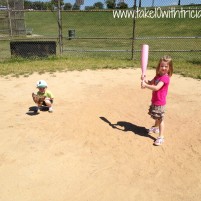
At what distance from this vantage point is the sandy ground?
3.23m

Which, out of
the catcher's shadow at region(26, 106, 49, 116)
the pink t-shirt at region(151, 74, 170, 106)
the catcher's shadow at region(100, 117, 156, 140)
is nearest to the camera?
the pink t-shirt at region(151, 74, 170, 106)

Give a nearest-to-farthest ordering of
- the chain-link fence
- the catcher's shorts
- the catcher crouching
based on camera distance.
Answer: the catcher's shorts < the catcher crouching < the chain-link fence

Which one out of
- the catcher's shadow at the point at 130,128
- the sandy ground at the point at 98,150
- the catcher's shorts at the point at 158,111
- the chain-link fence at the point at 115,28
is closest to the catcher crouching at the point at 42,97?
the sandy ground at the point at 98,150

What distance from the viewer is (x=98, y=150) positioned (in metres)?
4.05

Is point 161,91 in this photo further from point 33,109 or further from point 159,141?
point 33,109

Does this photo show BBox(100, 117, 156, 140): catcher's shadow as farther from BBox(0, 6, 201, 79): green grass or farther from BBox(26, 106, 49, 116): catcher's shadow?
BBox(0, 6, 201, 79): green grass

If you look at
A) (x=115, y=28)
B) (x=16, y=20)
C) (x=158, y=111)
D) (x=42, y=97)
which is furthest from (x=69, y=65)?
(x=115, y=28)

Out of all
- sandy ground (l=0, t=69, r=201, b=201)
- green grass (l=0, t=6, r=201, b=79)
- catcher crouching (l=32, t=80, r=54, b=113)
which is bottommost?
sandy ground (l=0, t=69, r=201, b=201)

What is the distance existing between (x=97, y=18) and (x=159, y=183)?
2993cm

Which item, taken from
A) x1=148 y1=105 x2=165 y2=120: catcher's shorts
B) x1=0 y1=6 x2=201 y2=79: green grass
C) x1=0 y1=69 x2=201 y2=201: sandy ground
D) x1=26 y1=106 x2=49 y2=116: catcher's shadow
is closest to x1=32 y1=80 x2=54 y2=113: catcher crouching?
x1=26 y1=106 x2=49 y2=116: catcher's shadow

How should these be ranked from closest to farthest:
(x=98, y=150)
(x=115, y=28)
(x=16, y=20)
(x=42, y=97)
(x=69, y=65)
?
(x=98, y=150), (x=42, y=97), (x=69, y=65), (x=16, y=20), (x=115, y=28)

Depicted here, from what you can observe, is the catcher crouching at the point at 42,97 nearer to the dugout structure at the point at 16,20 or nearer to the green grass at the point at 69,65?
the green grass at the point at 69,65

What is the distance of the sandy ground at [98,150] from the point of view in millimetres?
3230

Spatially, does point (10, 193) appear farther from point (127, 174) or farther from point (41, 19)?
point (41, 19)
